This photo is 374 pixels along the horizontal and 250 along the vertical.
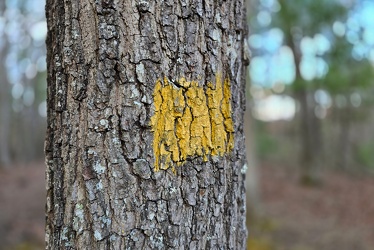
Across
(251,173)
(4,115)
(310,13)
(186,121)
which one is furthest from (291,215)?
(4,115)

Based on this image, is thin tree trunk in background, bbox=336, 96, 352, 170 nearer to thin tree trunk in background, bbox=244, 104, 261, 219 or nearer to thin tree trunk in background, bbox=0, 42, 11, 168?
thin tree trunk in background, bbox=244, 104, 261, 219

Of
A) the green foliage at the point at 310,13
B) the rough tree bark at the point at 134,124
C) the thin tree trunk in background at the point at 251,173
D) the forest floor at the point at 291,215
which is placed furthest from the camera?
the green foliage at the point at 310,13

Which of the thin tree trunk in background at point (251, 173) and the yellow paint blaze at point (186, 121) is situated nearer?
the yellow paint blaze at point (186, 121)

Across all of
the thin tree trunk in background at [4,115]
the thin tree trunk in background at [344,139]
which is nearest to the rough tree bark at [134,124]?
the thin tree trunk in background at [344,139]

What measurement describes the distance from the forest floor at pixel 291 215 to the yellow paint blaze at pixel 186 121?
227 inches

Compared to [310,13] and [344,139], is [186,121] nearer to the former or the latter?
[310,13]

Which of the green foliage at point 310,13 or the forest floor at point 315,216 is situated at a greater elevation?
the green foliage at point 310,13

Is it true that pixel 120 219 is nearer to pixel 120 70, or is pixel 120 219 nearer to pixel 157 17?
pixel 120 70

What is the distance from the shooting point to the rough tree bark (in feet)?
3.71

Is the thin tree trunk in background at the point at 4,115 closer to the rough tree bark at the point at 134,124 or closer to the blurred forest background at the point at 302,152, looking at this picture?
the blurred forest background at the point at 302,152

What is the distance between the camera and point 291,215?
9398mm

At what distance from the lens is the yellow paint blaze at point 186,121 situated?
1153 mm

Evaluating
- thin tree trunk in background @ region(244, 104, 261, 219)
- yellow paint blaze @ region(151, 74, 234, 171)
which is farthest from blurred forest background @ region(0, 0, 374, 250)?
yellow paint blaze @ region(151, 74, 234, 171)

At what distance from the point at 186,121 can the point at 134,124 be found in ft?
0.48
